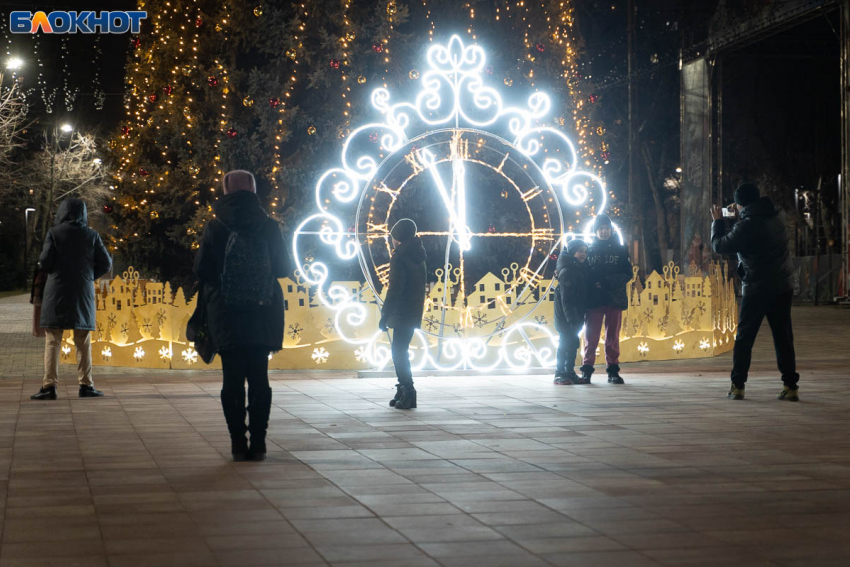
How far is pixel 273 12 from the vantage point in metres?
21.8

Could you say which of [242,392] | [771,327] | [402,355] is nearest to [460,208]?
[402,355]

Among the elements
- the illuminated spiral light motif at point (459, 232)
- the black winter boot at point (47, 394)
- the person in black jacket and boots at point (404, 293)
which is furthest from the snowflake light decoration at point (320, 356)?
the black winter boot at point (47, 394)

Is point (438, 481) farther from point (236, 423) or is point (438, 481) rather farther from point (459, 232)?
point (459, 232)

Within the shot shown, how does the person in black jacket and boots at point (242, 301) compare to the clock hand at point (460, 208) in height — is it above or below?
below

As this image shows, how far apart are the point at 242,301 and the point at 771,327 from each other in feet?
16.0

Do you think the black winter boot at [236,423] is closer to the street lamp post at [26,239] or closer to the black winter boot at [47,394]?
the black winter boot at [47,394]

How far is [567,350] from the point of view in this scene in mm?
11180

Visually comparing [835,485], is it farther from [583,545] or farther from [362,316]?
[362,316]

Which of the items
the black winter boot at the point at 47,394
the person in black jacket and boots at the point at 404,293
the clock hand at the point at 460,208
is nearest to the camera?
the person in black jacket and boots at the point at 404,293

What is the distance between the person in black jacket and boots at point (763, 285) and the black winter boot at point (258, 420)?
4.47 meters

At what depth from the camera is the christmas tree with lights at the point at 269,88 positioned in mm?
21469

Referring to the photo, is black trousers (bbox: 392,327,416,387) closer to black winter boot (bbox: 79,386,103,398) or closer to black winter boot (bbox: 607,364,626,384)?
black winter boot (bbox: 607,364,626,384)

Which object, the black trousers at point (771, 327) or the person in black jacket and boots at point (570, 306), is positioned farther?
the person in black jacket and boots at point (570, 306)

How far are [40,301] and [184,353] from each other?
9.41 feet
